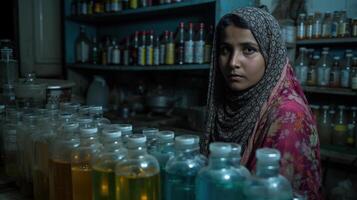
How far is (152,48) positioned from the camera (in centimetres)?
233

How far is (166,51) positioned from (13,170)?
1.40 m

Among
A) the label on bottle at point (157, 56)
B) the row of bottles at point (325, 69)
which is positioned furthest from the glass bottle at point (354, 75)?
the label on bottle at point (157, 56)

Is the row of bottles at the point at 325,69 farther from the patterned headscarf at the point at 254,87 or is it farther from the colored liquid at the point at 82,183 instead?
the colored liquid at the point at 82,183

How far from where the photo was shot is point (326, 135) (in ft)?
6.67

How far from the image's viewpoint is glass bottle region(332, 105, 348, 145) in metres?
1.96

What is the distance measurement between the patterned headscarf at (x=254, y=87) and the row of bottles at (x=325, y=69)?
2.97ft

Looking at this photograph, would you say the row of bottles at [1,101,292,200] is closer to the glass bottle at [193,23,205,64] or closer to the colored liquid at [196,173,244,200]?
the colored liquid at [196,173,244,200]

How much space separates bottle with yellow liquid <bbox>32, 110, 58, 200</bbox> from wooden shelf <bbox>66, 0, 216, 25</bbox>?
54.9 inches

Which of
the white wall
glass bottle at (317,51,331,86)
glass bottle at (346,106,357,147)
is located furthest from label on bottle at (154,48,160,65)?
glass bottle at (346,106,357,147)

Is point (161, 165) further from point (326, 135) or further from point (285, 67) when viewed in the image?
point (326, 135)

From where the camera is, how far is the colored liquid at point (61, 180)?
2.29 ft

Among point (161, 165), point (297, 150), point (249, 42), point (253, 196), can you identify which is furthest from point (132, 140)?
point (249, 42)

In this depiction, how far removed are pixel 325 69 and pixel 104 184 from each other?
5.67ft

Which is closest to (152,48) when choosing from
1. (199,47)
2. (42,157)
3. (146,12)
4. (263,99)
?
(146,12)
